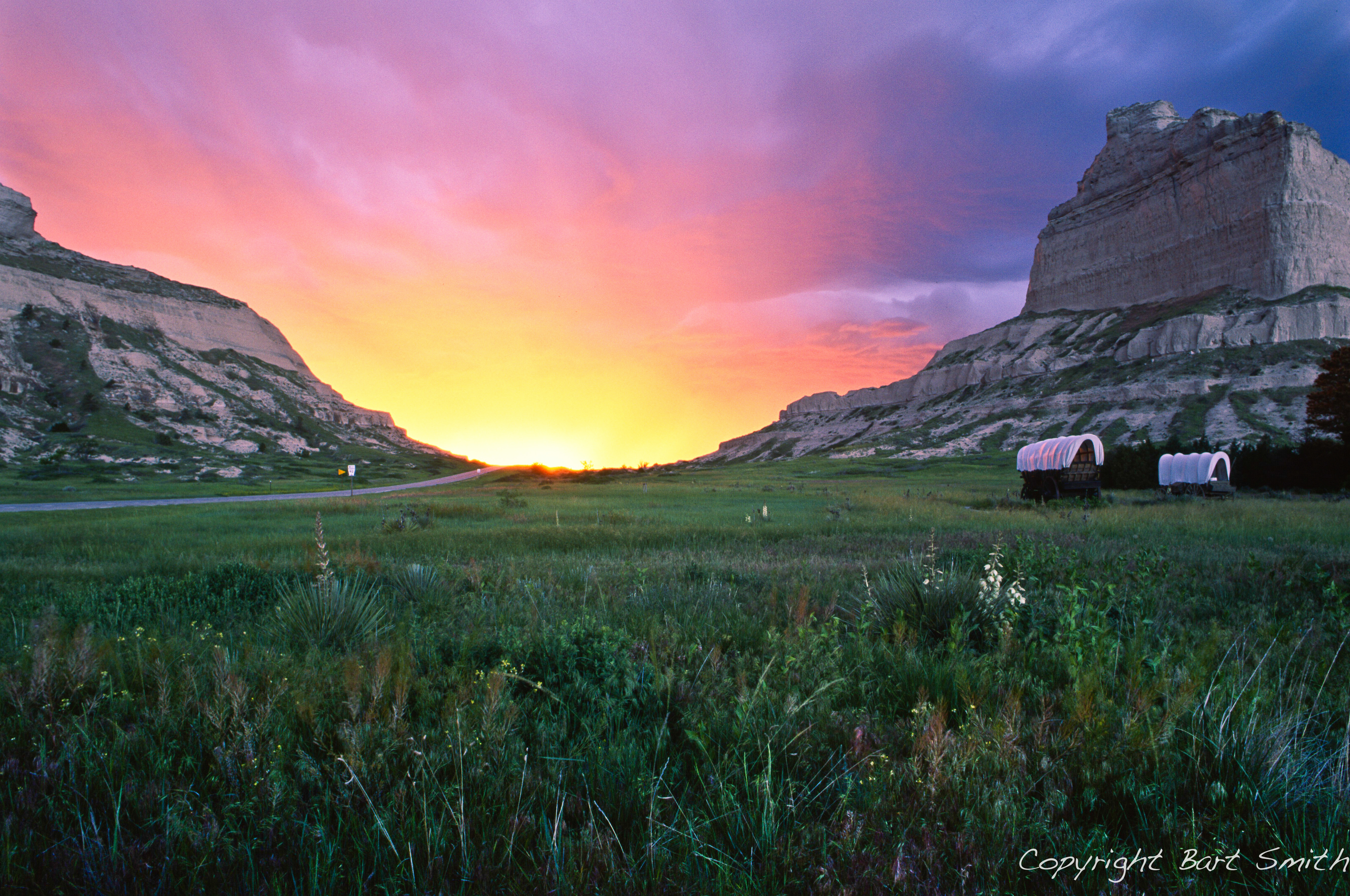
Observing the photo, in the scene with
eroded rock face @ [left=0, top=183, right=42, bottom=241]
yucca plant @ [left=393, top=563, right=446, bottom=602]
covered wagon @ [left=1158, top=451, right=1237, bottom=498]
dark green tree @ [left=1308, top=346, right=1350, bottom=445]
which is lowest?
yucca plant @ [left=393, top=563, right=446, bottom=602]

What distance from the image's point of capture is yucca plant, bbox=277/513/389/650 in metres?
4.65

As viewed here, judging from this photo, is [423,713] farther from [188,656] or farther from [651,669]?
[188,656]

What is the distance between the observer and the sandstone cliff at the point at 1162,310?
91.6 m

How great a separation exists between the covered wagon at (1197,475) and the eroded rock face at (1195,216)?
5129 inches

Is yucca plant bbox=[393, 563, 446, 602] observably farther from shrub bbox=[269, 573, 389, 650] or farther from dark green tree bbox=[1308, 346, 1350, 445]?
A: dark green tree bbox=[1308, 346, 1350, 445]

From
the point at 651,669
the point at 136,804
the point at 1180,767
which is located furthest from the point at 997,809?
the point at 136,804

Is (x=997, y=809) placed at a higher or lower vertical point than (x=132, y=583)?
higher

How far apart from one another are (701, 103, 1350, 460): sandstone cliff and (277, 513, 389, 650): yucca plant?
95.8 m

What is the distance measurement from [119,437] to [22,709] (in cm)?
10833

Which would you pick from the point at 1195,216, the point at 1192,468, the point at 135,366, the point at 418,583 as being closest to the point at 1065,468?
the point at 1192,468

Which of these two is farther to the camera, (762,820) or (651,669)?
(651,669)

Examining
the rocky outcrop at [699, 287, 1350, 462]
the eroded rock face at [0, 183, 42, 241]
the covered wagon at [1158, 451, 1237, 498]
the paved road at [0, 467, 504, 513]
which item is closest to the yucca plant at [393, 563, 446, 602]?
the paved road at [0, 467, 504, 513]

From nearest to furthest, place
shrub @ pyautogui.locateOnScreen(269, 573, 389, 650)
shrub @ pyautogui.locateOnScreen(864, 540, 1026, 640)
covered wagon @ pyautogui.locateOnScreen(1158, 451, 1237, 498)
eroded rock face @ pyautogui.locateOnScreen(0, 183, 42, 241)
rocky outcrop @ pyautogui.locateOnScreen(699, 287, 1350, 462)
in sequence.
A: shrub @ pyautogui.locateOnScreen(269, 573, 389, 650) → shrub @ pyautogui.locateOnScreen(864, 540, 1026, 640) → covered wagon @ pyautogui.locateOnScreen(1158, 451, 1237, 498) → rocky outcrop @ pyautogui.locateOnScreen(699, 287, 1350, 462) → eroded rock face @ pyautogui.locateOnScreen(0, 183, 42, 241)

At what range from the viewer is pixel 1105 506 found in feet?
71.2
